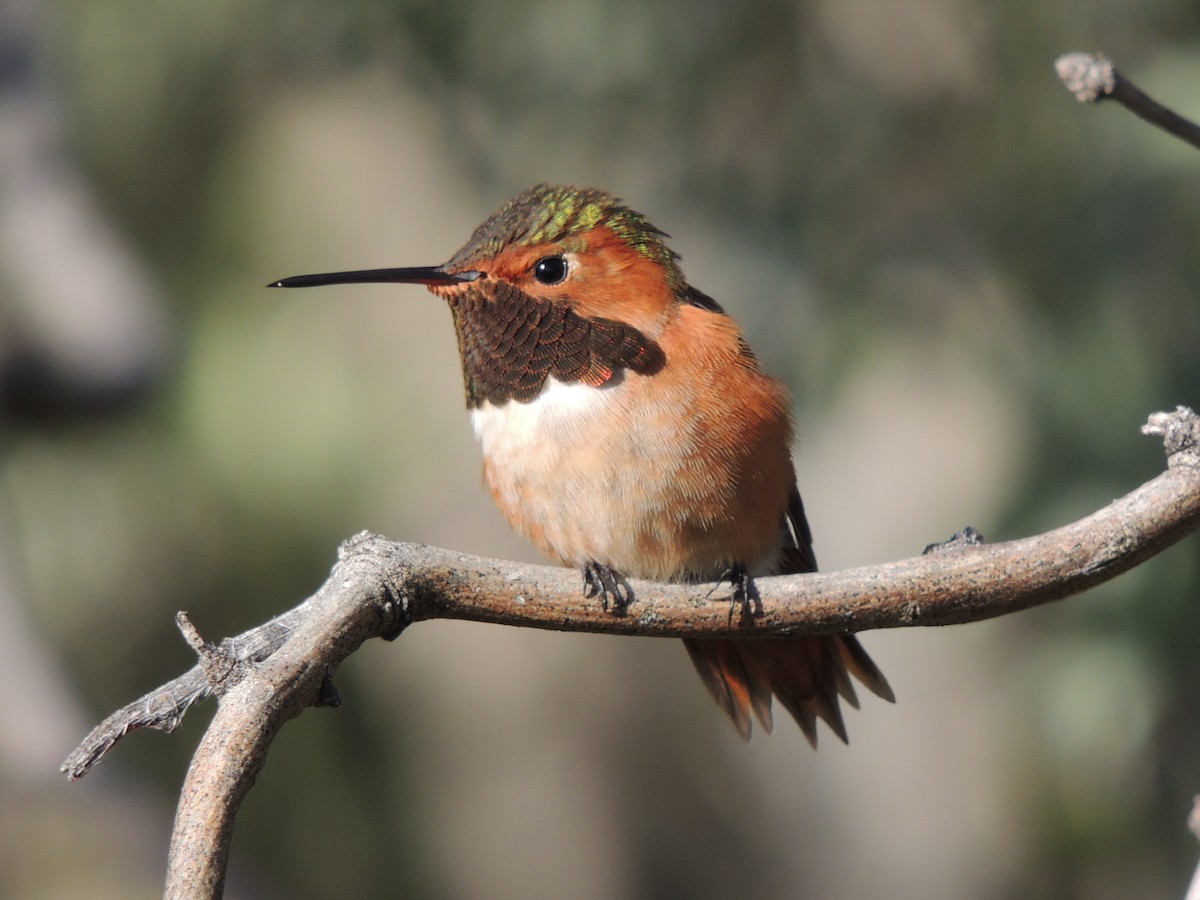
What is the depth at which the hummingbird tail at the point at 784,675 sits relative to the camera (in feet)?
12.4

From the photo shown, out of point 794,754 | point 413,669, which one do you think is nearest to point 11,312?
point 413,669

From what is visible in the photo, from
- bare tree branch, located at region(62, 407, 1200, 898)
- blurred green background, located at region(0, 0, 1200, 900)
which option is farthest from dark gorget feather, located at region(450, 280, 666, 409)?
blurred green background, located at region(0, 0, 1200, 900)

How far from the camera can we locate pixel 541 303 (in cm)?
Answer: 319

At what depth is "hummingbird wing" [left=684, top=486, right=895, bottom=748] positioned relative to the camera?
148 inches

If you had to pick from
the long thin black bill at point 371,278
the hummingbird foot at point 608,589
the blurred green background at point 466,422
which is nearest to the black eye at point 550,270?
the long thin black bill at point 371,278

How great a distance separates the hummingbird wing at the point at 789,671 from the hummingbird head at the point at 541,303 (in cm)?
83

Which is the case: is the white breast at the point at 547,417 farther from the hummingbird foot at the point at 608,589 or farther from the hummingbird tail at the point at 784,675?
the hummingbird tail at the point at 784,675

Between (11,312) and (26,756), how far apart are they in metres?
2.27

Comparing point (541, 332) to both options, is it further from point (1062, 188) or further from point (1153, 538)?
point (1062, 188)

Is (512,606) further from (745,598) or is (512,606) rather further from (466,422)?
(466,422)

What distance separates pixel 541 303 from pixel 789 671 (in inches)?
53.1

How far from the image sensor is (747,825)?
835 cm

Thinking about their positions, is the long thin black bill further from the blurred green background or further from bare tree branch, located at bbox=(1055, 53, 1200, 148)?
the blurred green background

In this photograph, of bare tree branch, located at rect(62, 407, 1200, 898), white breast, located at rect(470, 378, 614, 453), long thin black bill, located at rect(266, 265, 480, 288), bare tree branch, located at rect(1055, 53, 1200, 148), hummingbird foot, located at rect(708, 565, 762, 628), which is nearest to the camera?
bare tree branch, located at rect(62, 407, 1200, 898)
